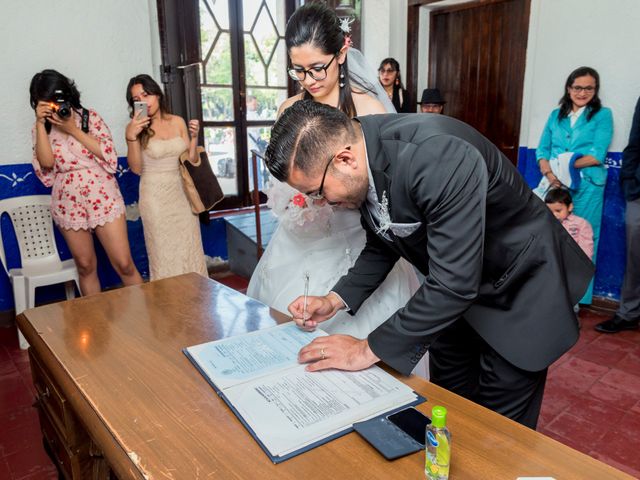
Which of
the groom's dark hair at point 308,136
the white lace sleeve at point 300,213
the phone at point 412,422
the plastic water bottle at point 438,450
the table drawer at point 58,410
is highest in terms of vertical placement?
the groom's dark hair at point 308,136

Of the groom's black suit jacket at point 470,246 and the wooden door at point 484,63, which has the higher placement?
the wooden door at point 484,63

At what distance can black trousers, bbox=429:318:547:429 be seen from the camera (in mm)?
1322

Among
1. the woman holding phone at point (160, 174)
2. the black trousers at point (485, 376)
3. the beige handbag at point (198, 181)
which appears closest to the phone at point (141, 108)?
the woman holding phone at point (160, 174)

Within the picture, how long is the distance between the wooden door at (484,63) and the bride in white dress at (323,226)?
258cm

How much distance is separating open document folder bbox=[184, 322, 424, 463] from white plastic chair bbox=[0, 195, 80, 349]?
90.4 inches

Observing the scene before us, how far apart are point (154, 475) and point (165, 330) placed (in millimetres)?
601

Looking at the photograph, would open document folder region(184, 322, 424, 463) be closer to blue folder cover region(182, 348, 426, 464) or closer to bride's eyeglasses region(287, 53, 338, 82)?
blue folder cover region(182, 348, 426, 464)

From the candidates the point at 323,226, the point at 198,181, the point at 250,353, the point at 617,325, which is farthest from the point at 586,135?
the point at 250,353

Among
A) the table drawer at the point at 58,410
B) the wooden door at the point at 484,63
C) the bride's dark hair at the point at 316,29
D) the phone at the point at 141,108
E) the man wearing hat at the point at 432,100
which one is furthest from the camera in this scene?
the man wearing hat at the point at 432,100

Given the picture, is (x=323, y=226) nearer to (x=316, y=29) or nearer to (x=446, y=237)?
(x=316, y=29)

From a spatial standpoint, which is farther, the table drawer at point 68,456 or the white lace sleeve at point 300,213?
the white lace sleeve at point 300,213

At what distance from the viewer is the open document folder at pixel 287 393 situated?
913 mm

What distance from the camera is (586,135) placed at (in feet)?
11.0

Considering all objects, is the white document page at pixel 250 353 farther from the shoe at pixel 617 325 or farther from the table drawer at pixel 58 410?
the shoe at pixel 617 325
